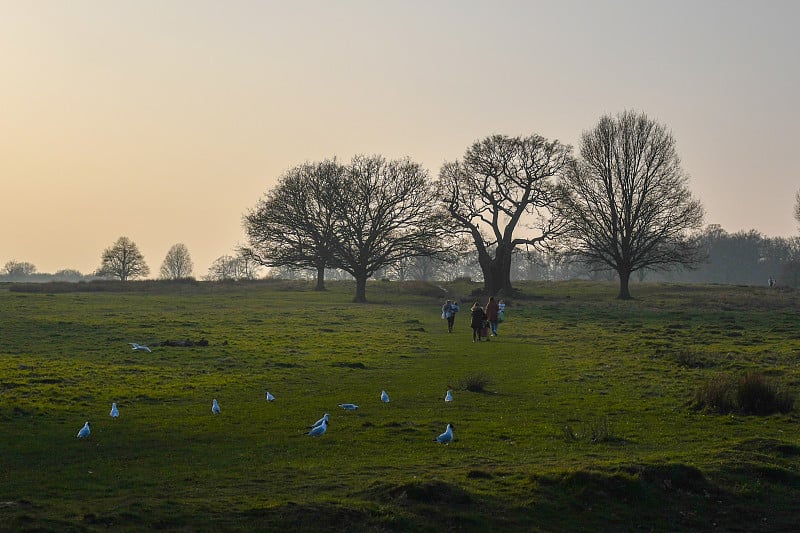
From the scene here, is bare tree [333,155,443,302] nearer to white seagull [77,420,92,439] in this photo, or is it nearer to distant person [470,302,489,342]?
distant person [470,302,489,342]

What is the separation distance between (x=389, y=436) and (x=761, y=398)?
922 cm

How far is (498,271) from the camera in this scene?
263ft

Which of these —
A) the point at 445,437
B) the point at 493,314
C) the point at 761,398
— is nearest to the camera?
→ the point at 445,437

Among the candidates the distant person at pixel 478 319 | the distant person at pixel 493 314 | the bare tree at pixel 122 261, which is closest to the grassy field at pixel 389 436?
the distant person at pixel 478 319

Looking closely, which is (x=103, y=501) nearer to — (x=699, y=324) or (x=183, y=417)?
(x=183, y=417)

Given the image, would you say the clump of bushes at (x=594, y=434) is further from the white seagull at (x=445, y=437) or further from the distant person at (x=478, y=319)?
the distant person at (x=478, y=319)

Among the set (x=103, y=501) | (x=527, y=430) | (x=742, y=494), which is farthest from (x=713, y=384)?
(x=103, y=501)

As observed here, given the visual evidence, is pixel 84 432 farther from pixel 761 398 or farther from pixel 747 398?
pixel 761 398

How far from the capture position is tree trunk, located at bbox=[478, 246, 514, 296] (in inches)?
3142

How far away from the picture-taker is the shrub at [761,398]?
Answer: 64.6ft

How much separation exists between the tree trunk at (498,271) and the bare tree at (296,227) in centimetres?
1508

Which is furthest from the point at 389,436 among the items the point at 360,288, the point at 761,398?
the point at 360,288

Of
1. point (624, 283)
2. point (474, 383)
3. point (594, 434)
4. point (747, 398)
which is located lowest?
point (594, 434)

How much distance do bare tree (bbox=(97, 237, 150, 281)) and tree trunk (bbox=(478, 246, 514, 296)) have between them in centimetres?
8274
